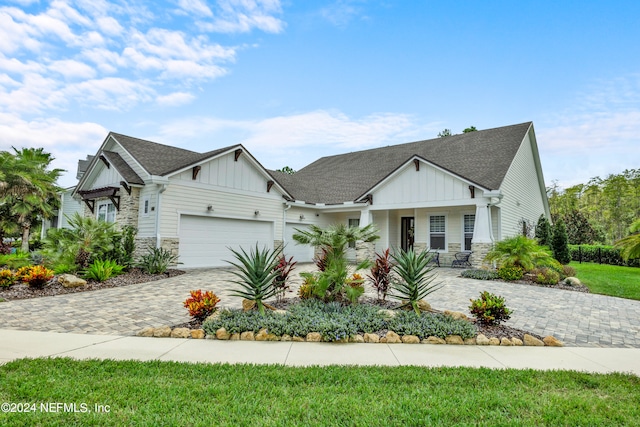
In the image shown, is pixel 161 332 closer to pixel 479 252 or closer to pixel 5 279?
pixel 5 279

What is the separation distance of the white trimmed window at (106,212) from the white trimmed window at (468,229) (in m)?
15.7

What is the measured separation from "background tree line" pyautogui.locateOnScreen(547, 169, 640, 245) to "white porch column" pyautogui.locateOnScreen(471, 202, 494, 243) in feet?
65.2

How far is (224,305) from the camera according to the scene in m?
7.62

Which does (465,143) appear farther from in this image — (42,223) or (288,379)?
(42,223)

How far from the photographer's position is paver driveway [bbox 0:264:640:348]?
19.4 feet

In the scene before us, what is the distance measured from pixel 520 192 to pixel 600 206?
3122 centimetres

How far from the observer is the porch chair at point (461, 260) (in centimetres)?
1545

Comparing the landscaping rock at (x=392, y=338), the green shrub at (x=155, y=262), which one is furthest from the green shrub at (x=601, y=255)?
the green shrub at (x=155, y=262)

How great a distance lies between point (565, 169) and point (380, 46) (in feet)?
129

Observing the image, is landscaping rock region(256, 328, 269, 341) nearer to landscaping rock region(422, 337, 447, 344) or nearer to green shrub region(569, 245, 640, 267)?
landscaping rock region(422, 337, 447, 344)

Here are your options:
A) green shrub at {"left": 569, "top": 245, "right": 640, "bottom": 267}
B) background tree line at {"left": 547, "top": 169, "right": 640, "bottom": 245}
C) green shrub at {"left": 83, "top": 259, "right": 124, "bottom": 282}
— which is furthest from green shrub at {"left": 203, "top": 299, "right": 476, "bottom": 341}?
background tree line at {"left": 547, "top": 169, "right": 640, "bottom": 245}

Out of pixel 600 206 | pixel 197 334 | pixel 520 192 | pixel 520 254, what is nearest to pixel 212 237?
pixel 197 334

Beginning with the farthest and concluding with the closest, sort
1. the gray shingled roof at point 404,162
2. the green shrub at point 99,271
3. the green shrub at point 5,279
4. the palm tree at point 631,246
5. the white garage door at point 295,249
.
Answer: the white garage door at point 295,249 < the gray shingled roof at point 404,162 < the palm tree at point 631,246 < the green shrub at point 99,271 < the green shrub at point 5,279

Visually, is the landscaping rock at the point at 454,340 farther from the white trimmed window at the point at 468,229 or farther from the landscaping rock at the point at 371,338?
the white trimmed window at the point at 468,229
